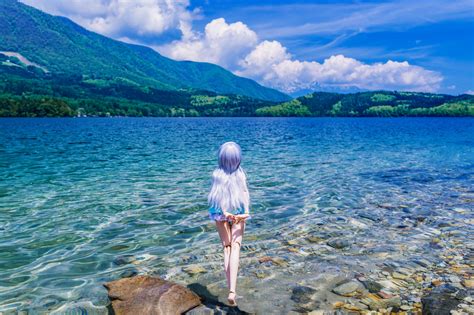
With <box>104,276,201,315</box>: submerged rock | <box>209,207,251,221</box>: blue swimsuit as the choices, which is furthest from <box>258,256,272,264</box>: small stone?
<box>209,207,251,221</box>: blue swimsuit

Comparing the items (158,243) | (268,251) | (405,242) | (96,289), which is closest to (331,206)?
(405,242)

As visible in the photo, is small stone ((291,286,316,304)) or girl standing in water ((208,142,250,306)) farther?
small stone ((291,286,316,304))

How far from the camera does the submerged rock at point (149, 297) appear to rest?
315 inches

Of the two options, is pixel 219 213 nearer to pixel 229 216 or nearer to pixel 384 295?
pixel 229 216

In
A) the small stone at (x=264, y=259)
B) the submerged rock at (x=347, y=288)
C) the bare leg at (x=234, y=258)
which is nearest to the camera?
the bare leg at (x=234, y=258)

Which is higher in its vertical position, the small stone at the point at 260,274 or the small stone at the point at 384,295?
the small stone at the point at 384,295

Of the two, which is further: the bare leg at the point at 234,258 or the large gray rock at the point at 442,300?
the bare leg at the point at 234,258

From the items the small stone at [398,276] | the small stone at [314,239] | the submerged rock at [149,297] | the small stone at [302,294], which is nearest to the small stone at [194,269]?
the submerged rock at [149,297]

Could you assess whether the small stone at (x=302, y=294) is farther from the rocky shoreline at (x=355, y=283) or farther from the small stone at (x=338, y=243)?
the small stone at (x=338, y=243)

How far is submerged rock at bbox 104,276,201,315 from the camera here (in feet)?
26.2

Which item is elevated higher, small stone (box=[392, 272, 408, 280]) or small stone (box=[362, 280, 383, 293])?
small stone (box=[362, 280, 383, 293])

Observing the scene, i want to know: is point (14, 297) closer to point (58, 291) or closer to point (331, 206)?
point (58, 291)

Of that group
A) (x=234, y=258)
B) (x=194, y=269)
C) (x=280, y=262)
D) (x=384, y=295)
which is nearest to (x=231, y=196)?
(x=234, y=258)

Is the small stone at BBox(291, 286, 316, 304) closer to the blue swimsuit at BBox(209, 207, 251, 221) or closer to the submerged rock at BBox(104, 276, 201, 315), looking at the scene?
the submerged rock at BBox(104, 276, 201, 315)
